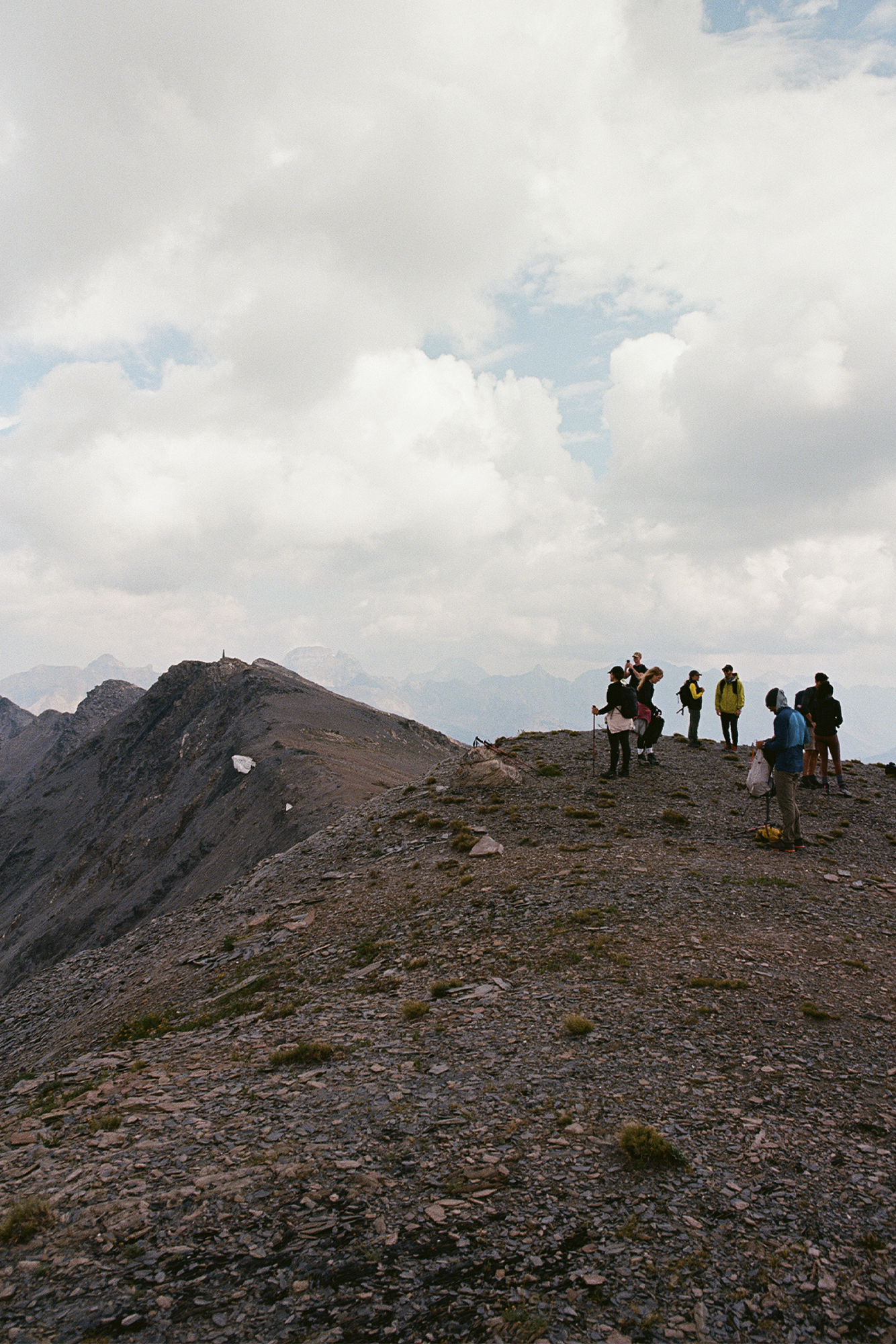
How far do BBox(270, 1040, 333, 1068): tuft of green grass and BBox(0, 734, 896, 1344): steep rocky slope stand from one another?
3cm

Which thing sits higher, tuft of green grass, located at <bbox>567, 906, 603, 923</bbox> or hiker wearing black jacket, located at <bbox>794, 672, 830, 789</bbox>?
hiker wearing black jacket, located at <bbox>794, 672, 830, 789</bbox>

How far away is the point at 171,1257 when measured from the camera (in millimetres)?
7266

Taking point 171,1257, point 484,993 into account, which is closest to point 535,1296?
point 171,1257

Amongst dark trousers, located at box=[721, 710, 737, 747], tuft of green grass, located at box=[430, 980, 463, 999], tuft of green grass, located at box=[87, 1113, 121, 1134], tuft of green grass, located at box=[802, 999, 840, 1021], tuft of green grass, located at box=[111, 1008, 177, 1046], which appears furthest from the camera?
dark trousers, located at box=[721, 710, 737, 747]

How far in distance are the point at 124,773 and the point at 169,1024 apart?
117181 millimetres

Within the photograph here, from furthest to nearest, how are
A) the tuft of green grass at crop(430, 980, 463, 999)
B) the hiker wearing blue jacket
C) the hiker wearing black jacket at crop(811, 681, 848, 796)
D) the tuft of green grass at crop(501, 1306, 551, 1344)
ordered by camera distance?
1. the hiker wearing black jacket at crop(811, 681, 848, 796)
2. the hiker wearing blue jacket
3. the tuft of green grass at crop(430, 980, 463, 999)
4. the tuft of green grass at crop(501, 1306, 551, 1344)

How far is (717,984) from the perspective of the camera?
1279 centimetres

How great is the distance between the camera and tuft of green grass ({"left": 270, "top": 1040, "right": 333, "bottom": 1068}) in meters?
11.9

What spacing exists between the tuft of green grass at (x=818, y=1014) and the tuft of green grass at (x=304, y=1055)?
315 inches

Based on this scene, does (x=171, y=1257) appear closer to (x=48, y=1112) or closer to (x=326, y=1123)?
(x=326, y=1123)

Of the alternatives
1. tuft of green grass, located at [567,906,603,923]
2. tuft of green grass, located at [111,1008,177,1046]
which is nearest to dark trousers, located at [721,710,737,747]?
tuft of green grass, located at [567,906,603,923]

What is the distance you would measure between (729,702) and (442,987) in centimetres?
2331

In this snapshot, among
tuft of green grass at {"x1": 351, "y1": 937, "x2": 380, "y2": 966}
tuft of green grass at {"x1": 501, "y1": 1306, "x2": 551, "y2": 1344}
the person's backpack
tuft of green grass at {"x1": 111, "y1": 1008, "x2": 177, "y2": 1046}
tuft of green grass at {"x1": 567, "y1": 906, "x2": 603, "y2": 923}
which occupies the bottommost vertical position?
tuft of green grass at {"x1": 111, "y1": 1008, "x2": 177, "y2": 1046}

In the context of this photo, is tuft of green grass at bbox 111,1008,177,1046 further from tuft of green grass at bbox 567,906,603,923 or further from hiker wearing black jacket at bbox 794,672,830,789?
hiker wearing black jacket at bbox 794,672,830,789
